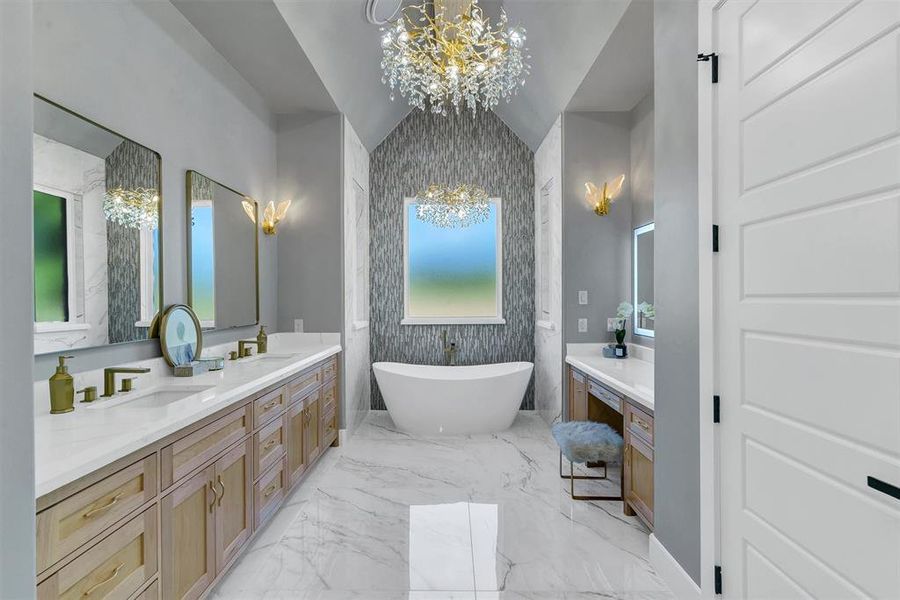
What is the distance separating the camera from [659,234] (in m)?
2.08

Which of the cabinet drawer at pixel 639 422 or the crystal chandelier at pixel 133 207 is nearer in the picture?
the crystal chandelier at pixel 133 207

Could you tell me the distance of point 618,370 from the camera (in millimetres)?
2990

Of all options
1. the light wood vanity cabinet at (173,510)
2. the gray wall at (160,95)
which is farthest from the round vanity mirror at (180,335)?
the light wood vanity cabinet at (173,510)

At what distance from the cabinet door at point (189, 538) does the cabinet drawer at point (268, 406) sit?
444 mm

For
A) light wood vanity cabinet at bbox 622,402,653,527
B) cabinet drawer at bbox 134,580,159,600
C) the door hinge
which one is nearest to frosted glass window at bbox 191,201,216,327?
cabinet drawer at bbox 134,580,159,600

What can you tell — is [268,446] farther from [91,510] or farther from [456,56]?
[456,56]

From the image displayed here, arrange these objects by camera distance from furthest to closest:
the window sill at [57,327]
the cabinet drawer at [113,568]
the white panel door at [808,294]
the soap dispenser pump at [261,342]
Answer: the soap dispenser pump at [261,342] → the window sill at [57,327] → the cabinet drawer at [113,568] → the white panel door at [808,294]

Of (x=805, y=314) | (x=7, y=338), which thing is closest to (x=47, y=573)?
(x=7, y=338)

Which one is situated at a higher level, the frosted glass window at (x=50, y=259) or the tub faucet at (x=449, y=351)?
the frosted glass window at (x=50, y=259)

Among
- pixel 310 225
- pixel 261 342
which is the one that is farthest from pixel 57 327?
pixel 310 225

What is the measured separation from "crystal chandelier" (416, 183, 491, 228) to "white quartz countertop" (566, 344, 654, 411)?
1.63 meters

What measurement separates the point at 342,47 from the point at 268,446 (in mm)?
2690

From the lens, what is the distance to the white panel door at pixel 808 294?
3.32 feet

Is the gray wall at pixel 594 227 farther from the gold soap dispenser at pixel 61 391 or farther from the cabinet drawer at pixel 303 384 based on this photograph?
the gold soap dispenser at pixel 61 391
